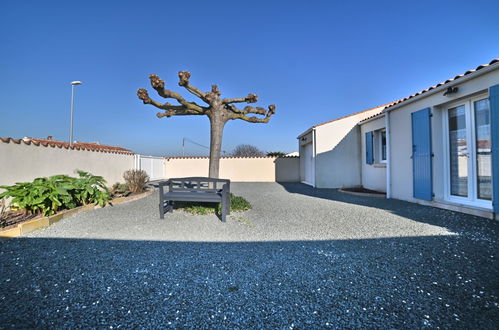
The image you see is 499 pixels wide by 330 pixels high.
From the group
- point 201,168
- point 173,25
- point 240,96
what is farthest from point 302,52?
point 201,168

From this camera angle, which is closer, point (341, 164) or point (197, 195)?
point (197, 195)

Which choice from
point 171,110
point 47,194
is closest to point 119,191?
point 47,194

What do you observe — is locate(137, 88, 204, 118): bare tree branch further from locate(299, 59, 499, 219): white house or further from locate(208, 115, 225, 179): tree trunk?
locate(299, 59, 499, 219): white house

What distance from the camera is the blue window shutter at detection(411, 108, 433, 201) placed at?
5113 millimetres

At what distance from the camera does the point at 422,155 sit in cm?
528

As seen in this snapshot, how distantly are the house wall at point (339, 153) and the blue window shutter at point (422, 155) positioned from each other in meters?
3.96

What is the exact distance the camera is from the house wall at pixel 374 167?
777cm

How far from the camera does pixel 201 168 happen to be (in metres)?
15.9

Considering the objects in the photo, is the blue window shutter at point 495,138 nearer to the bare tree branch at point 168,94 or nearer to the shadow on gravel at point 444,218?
the shadow on gravel at point 444,218

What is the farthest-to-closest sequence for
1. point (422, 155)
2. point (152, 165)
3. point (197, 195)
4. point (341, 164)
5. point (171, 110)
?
point (152, 165)
point (341, 164)
point (171, 110)
point (422, 155)
point (197, 195)

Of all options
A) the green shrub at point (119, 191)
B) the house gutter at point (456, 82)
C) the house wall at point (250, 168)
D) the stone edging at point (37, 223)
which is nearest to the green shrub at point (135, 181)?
the green shrub at point (119, 191)

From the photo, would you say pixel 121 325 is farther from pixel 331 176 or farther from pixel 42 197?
pixel 331 176

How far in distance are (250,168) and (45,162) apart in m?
10.7

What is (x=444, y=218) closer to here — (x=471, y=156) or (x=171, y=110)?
(x=471, y=156)
